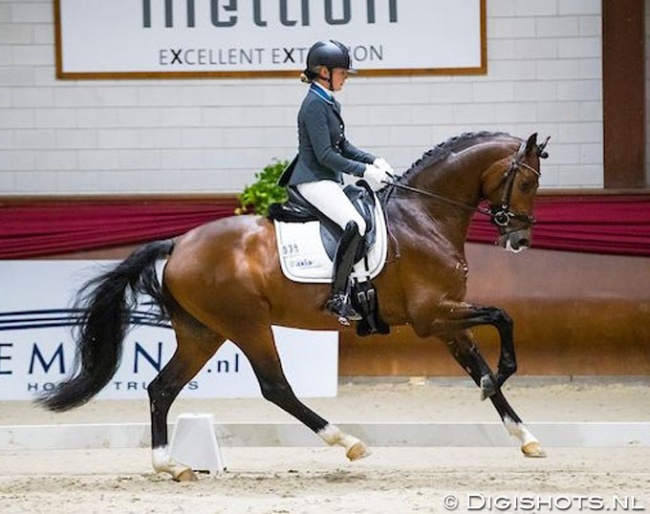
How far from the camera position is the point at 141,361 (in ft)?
35.4

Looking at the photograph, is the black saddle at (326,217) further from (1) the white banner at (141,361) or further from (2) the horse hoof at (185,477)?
(1) the white banner at (141,361)

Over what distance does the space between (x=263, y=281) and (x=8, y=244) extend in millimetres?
4401

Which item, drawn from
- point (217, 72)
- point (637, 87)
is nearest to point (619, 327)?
point (637, 87)

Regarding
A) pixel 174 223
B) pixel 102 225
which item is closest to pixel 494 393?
pixel 174 223

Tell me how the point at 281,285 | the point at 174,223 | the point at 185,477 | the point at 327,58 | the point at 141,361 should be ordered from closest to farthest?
the point at 185,477 → the point at 327,58 → the point at 281,285 → the point at 141,361 → the point at 174,223

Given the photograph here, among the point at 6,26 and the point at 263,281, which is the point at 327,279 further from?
the point at 6,26

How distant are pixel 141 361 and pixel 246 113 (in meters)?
2.26

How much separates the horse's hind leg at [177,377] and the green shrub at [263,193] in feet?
10.9

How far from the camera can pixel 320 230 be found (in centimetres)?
745

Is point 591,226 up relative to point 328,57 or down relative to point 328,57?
down

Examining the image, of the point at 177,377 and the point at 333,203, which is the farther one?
the point at 177,377

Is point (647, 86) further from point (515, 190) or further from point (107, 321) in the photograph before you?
point (107, 321)

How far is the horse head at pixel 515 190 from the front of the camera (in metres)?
7.35

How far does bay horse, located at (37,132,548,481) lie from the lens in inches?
289
